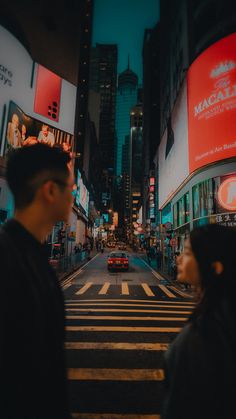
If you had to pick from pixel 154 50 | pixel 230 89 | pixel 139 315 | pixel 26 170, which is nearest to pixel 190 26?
pixel 230 89

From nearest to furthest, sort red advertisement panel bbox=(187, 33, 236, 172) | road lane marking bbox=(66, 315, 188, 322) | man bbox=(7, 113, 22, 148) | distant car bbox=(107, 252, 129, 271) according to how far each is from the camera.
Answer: road lane marking bbox=(66, 315, 188, 322) → red advertisement panel bbox=(187, 33, 236, 172) → man bbox=(7, 113, 22, 148) → distant car bbox=(107, 252, 129, 271)

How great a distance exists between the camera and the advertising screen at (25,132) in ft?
66.6

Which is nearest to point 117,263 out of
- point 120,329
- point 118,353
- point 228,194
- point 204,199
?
point 204,199

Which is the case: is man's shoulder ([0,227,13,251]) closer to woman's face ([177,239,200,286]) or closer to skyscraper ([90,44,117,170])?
woman's face ([177,239,200,286])

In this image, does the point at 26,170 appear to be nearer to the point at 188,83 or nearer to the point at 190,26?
the point at 188,83

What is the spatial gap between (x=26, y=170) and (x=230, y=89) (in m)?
20.9

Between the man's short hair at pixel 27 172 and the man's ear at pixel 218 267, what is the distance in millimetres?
1207

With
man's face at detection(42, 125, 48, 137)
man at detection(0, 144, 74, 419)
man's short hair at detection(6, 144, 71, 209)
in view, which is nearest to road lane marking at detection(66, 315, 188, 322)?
man at detection(0, 144, 74, 419)

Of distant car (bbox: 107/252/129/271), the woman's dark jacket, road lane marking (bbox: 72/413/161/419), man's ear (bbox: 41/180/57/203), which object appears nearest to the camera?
the woman's dark jacket

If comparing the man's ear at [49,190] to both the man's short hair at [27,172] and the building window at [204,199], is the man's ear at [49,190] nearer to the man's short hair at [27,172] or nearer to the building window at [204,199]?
the man's short hair at [27,172]

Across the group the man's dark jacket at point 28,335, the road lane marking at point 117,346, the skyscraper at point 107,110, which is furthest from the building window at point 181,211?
the skyscraper at point 107,110

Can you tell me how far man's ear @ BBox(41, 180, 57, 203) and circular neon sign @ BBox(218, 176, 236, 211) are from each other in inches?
717

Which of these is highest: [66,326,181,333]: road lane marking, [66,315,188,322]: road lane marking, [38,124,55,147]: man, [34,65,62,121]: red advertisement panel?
[34,65,62,121]: red advertisement panel

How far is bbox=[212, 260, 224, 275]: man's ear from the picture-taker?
4.72ft
